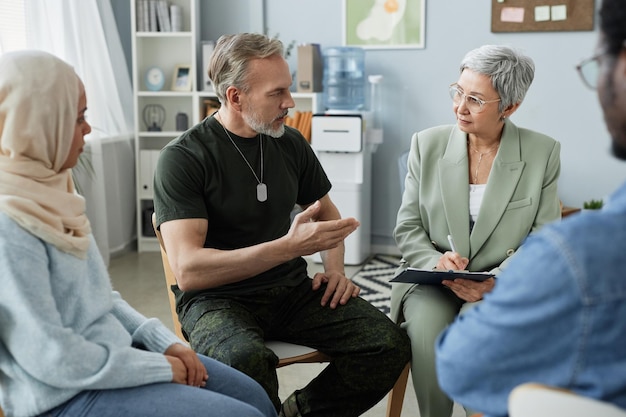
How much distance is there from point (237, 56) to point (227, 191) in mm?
428

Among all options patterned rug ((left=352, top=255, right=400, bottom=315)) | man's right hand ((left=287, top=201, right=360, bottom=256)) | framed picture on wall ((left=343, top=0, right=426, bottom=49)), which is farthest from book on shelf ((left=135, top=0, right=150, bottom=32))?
man's right hand ((left=287, top=201, right=360, bottom=256))

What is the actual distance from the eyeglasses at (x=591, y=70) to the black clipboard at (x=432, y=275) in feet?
3.39

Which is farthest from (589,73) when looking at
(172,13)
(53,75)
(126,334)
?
(172,13)

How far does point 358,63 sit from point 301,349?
3.41 m

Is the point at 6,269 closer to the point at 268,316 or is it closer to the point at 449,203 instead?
the point at 268,316

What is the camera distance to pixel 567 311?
102cm

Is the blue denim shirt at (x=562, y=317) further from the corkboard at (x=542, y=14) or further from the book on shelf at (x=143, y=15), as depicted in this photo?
the book on shelf at (x=143, y=15)

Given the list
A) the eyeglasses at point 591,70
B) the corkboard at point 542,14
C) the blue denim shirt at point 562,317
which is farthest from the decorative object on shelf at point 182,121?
the blue denim shirt at point 562,317

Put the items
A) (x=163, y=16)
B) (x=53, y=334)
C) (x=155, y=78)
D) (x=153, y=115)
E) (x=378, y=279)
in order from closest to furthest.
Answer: (x=53, y=334), (x=378, y=279), (x=163, y=16), (x=155, y=78), (x=153, y=115)

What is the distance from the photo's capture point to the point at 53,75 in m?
1.52

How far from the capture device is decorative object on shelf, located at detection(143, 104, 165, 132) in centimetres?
564

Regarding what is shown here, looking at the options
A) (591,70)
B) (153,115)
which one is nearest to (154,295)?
(153,115)

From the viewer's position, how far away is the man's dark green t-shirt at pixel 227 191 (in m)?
2.23

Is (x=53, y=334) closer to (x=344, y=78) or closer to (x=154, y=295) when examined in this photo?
(x=154, y=295)
